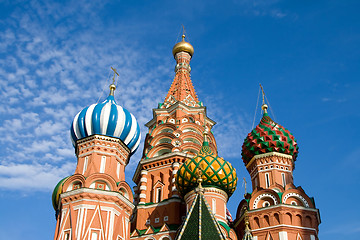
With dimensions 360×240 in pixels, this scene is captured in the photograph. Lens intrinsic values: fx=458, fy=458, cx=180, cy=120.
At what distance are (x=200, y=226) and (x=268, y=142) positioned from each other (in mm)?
7408

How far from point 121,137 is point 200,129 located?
15.4ft

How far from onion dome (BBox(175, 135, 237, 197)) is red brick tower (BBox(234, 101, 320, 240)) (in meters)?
1.16

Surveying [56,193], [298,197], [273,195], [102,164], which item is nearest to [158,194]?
[102,164]

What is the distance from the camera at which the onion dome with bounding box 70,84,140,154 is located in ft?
60.5

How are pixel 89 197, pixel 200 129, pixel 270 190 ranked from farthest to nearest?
pixel 200 129, pixel 270 190, pixel 89 197

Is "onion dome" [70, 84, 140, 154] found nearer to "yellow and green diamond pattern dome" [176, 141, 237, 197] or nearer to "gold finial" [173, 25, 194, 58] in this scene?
"yellow and green diamond pattern dome" [176, 141, 237, 197]

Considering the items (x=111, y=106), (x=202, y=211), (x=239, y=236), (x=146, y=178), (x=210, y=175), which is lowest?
(x=202, y=211)

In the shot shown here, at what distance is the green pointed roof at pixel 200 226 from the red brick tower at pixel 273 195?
2848mm

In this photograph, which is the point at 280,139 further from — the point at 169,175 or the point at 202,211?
the point at 202,211

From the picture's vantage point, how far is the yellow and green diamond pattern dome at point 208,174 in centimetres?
1733

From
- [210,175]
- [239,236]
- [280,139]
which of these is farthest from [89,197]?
[280,139]

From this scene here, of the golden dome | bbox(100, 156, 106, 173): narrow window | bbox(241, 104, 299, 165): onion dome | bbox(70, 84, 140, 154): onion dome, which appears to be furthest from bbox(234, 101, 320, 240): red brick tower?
the golden dome

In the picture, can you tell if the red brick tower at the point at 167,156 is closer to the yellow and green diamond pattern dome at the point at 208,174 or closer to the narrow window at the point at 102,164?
the yellow and green diamond pattern dome at the point at 208,174

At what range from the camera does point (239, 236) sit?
733 inches
